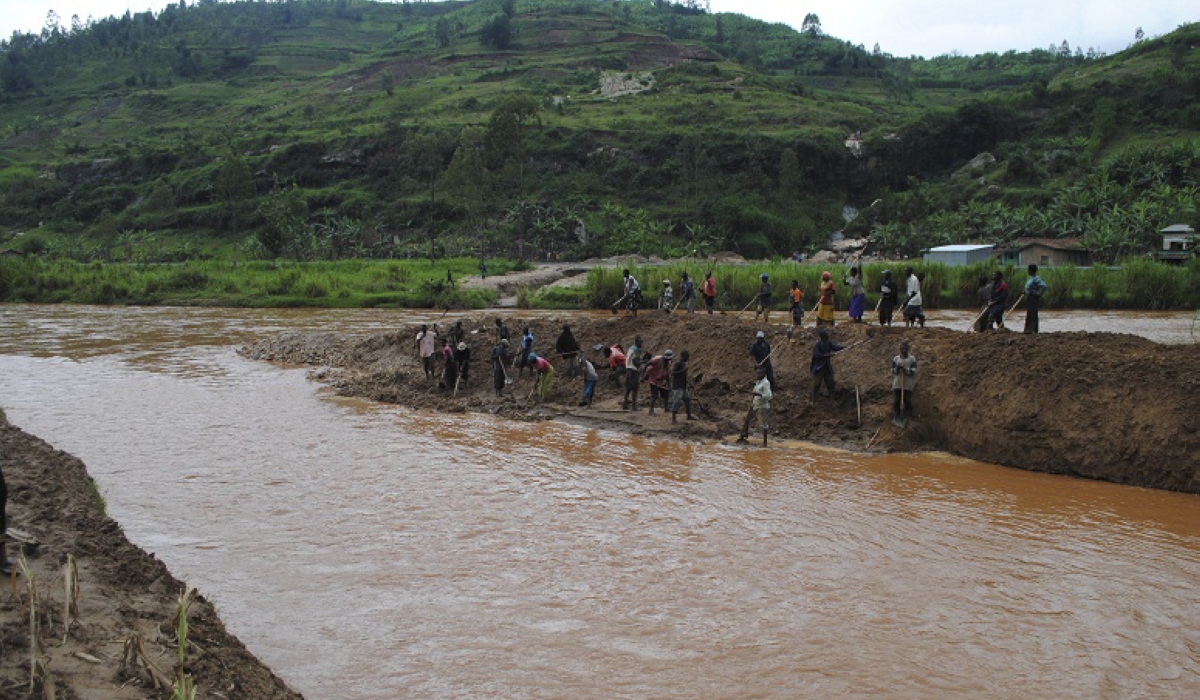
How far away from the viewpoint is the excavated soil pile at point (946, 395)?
13.6 m

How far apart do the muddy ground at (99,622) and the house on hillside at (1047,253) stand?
5278 centimetres

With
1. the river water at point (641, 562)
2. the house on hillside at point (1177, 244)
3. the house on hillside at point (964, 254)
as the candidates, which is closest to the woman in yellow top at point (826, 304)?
the river water at point (641, 562)

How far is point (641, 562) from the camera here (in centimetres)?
1028

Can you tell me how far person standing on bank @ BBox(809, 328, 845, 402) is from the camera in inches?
639

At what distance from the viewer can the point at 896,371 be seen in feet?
50.6

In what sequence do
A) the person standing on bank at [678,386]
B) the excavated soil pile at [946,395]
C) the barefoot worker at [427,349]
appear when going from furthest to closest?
the barefoot worker at [427,349] < the person standing on bank at [678,386] < the excavated soil pile at [946,395]

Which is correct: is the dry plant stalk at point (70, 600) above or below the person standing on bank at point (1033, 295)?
below

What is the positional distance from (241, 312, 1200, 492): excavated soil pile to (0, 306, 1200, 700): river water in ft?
2.08

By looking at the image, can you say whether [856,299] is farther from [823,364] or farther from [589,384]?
[589,384]

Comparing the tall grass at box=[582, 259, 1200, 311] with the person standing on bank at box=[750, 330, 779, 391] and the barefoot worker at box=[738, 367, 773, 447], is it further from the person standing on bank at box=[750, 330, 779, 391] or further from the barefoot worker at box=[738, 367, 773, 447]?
the barefoot worker at box=[738, 367, 773, 447]

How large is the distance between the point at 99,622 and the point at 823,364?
41.1ft

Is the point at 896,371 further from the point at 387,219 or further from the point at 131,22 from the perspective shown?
the point at 131,22

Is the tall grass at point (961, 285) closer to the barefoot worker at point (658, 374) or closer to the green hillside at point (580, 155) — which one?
the green hillside at point (580, 155)

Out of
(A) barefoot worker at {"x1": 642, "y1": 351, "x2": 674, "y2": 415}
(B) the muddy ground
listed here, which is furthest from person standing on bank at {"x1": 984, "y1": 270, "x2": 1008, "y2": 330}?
(B) the muddy ground
